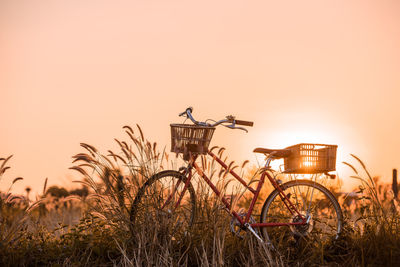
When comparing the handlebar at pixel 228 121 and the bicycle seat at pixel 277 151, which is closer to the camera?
the handlebar at pixel 228 121

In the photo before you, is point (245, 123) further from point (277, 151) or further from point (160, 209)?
point (160, 209)

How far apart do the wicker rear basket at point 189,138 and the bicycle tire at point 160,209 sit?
318 mm

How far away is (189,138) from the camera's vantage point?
5.00m

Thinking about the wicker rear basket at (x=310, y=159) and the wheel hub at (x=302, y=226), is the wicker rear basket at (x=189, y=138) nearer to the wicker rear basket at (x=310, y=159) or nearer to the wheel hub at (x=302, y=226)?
the wicker rear basket at (x=310, y=159)

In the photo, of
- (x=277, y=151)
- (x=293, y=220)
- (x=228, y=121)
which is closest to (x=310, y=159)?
(x=277, y=151)

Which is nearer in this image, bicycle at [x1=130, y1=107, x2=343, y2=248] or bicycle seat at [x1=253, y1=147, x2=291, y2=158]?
bicycle at [x1=130, y1=107, x2=343, y2=248]

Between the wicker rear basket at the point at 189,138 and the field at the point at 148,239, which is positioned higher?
the wicker rear basket at the point at 189,138

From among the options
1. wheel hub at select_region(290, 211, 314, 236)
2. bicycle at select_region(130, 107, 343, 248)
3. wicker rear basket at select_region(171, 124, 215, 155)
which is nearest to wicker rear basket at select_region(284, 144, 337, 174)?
bicycle at select_region(130, 107, 343, 248)

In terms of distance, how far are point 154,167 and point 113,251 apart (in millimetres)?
1081

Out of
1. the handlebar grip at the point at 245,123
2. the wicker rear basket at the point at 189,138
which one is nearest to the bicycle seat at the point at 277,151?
the handlebar grip at the point at 245,123

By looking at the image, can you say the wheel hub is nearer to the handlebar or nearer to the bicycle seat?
the bicycle seat

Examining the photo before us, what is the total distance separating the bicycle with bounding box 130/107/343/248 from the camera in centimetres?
482

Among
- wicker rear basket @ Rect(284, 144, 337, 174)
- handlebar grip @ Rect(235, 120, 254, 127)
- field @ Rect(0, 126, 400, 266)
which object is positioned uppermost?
handlebar grip @ Rect(235, 120, 254, 127)

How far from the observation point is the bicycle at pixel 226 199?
190 inches
